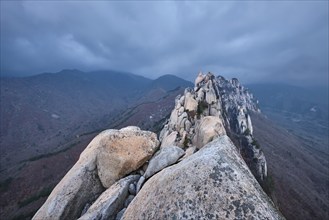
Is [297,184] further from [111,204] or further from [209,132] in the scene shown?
[111,204]

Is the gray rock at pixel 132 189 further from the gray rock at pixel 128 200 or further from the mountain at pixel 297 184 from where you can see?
the mountain at pixel 297 184

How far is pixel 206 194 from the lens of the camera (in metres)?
9.65

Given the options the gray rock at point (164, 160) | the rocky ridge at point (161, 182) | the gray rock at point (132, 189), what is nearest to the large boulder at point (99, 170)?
the rocky ridge at point (161, 182)

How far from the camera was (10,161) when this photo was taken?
195 metres

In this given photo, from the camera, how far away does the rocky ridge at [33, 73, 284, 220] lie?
9.44 meters

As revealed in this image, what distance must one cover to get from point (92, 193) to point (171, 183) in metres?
10.4

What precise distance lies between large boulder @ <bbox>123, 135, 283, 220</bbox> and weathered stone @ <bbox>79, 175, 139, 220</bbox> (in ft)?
10.8

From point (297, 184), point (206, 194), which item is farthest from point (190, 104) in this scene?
point (297, 184)

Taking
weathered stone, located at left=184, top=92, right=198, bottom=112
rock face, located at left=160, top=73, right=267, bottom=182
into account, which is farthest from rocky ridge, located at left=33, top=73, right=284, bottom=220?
weathered stone, located at left=184, top=92, right=198, bottom=112

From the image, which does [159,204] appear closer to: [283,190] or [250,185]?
[250,185]

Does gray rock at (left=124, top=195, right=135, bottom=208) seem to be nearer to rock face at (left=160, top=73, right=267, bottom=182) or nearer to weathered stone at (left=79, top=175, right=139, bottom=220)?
weathered stone at (left=79, top=175, right=139, bottom=220)

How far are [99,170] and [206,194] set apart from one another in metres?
11.9

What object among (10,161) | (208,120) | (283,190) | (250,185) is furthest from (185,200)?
(10,161)

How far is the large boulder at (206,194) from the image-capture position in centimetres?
912
